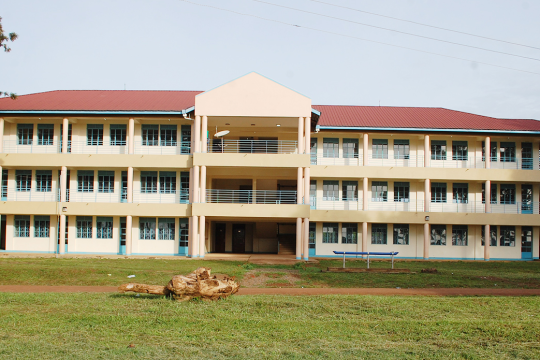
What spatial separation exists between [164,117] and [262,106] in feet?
18.3

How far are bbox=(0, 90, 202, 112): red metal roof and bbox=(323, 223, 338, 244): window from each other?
1086 centimetres

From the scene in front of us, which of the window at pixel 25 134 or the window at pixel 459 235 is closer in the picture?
the window at pixel 25 134

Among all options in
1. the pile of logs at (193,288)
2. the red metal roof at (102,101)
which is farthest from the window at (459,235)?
the pile of logs at (193,288)

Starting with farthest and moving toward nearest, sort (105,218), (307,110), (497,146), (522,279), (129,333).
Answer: (497,146), (105,218), (307,110), (522,279), (129,333)

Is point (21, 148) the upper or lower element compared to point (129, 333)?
upper

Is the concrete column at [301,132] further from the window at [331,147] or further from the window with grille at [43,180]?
the window with grille at [43,180]

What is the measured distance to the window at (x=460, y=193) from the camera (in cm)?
2970

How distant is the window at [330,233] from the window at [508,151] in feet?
36.8

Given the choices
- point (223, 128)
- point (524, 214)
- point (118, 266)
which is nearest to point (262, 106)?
point (223, 128)

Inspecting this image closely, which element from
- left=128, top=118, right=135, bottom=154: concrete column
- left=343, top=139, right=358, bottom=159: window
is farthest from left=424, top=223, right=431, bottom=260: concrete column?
left=128, top=118, right=135, bottom=154: concrete column

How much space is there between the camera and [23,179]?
28438 mm

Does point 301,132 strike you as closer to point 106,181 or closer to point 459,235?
point 106,181

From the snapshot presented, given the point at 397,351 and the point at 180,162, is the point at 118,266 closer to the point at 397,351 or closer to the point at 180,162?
the point at 180,162

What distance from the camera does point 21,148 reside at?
28.2 m
